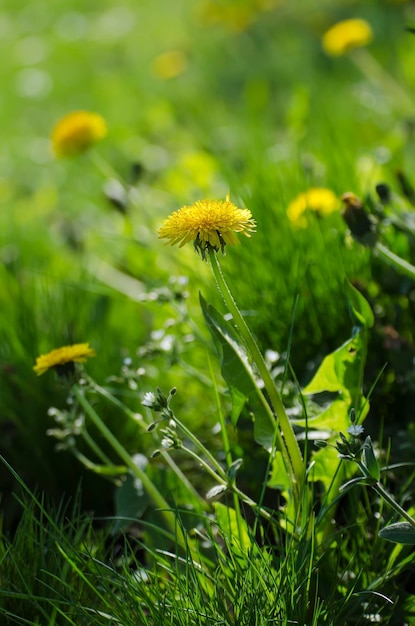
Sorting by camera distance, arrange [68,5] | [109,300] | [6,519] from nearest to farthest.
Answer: [6,519]
[109,300]
[68,5]

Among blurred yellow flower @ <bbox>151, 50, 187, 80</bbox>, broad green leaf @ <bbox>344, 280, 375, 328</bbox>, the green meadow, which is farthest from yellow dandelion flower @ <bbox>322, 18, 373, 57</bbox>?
broad green leaf @ <bbox>344, 280, 375, 328</bbox>

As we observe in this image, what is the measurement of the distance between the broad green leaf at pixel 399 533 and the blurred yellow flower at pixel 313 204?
0.79 metres

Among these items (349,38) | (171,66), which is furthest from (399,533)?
(171,66)

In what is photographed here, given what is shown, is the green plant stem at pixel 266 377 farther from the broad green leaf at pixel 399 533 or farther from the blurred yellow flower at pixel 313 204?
the blurred yellow flower at pixel 313 204

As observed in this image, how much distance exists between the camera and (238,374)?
3.58 feet

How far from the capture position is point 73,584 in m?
1.08

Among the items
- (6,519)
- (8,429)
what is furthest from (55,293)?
(6,519)

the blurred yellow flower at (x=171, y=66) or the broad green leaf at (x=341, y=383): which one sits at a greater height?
the blurred yellow flower at (x=171, y=66)

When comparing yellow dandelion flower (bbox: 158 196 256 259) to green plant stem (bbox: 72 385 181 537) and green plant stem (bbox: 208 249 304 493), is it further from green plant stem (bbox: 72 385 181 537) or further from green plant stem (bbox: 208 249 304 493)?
green plant stem (bbox: 72 385 181 537)

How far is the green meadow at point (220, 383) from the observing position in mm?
975

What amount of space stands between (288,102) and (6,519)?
2541mm

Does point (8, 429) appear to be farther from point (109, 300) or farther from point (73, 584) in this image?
point (73, 584)

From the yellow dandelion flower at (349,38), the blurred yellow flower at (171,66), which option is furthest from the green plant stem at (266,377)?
the blurred yellow flower at (171,66)

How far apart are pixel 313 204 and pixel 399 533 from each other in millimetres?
860
